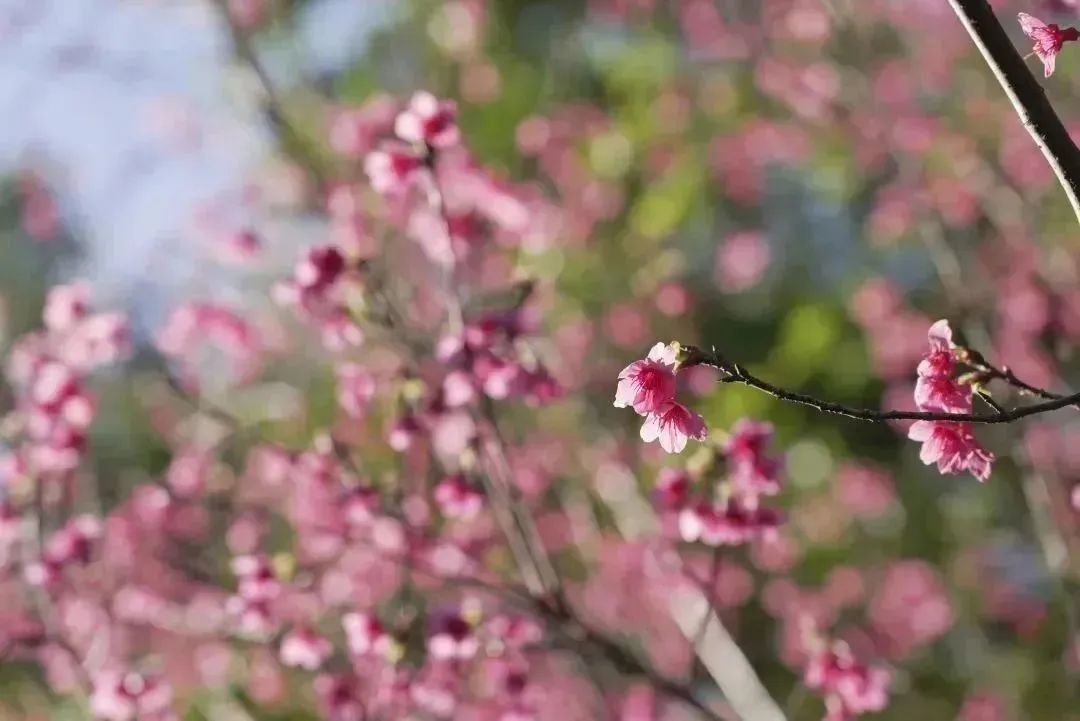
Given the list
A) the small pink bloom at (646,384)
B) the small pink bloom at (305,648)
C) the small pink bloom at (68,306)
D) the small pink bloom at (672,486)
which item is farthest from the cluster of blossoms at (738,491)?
the small pink bloom at (68,306)

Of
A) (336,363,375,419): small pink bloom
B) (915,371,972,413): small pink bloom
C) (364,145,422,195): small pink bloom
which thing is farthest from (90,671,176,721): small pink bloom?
(915,371,972,413): small pink bloom

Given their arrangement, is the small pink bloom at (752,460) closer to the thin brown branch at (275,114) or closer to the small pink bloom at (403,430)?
the small pink bloom at (403,430)

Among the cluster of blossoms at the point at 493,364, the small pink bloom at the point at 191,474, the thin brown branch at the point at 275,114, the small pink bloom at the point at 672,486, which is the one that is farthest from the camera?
the thin brown branch at the point at 275,114

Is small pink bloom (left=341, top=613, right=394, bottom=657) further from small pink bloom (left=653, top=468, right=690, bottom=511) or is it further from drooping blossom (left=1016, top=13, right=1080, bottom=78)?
drooping blossom (left=1016, top=13, right=1080, bottom=78)

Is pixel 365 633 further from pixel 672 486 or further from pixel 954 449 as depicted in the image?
pixel 954 449

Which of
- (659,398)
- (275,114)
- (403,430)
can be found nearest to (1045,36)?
(659,398)

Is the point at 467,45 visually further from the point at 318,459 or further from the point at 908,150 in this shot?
the point at 318,459
